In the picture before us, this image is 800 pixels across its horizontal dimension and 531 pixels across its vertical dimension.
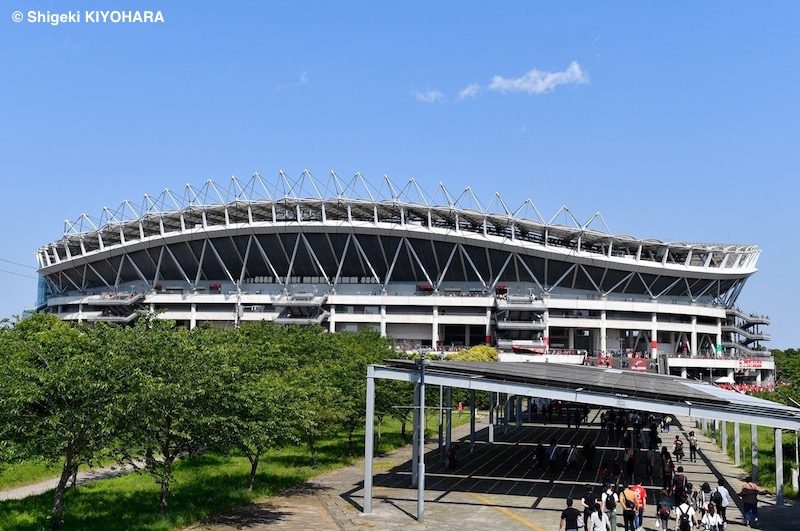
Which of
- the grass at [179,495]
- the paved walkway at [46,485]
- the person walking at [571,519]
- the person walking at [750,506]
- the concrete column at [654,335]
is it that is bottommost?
the paved walkway at [46,485]

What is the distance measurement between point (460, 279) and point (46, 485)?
84231 millimetres

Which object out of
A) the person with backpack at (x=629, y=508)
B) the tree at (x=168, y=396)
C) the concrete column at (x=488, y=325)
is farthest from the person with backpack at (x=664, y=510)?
the concrete column at (x=488, y=325)

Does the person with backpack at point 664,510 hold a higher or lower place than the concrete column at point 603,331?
lower

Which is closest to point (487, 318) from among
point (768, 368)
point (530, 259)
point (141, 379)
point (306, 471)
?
point (530, 259)

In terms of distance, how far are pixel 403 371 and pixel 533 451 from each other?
2259 cm

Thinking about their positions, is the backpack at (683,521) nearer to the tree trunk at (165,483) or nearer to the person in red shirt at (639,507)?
the person in red shirt at (639,507)

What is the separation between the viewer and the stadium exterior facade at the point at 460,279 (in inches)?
4247

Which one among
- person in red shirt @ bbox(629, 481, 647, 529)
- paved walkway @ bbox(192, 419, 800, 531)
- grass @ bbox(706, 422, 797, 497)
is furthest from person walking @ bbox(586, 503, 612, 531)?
grass @ bbox(706, 422, 797, 497)

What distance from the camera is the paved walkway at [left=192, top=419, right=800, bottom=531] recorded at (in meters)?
27.2

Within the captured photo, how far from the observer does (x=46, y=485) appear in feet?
121

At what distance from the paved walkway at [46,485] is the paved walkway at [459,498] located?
9266mm

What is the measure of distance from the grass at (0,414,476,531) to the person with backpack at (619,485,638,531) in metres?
15.2

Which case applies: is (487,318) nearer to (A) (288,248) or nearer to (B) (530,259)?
(B) (530,259)

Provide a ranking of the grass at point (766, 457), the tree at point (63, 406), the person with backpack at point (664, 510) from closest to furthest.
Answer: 1. the tree at point (63, 406)
2. the person with backpack at point (664, 510)
3. the grass at point (766, 457)
